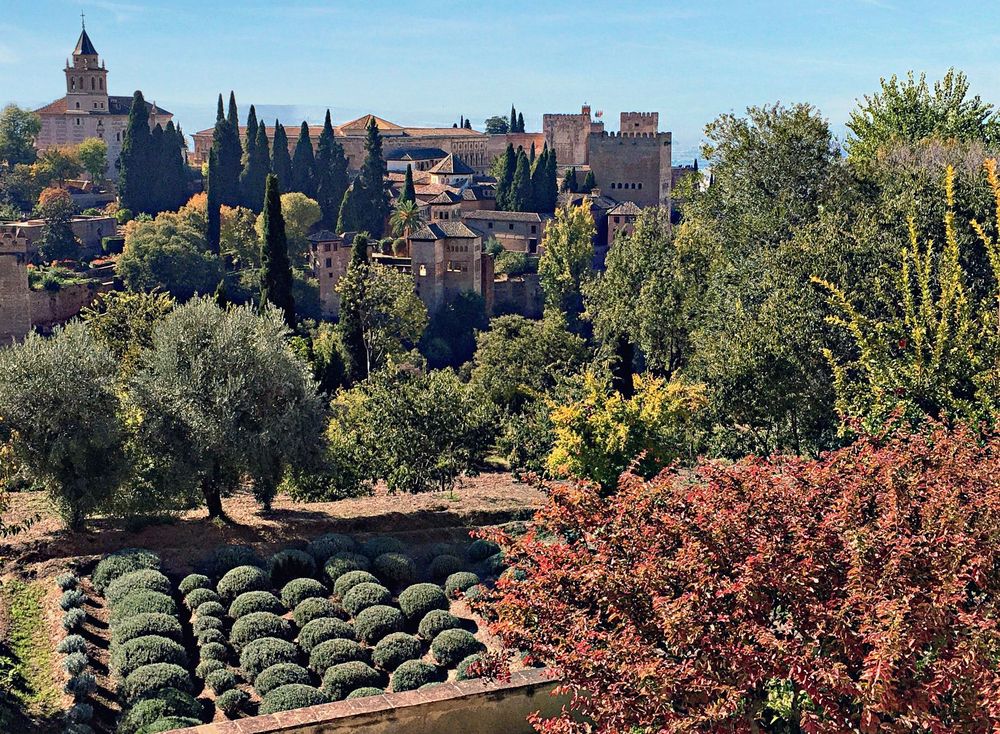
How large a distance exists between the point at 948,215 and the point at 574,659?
1716 centimetres

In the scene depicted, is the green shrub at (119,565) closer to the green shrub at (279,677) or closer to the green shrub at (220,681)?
the green shrub at (220,681)

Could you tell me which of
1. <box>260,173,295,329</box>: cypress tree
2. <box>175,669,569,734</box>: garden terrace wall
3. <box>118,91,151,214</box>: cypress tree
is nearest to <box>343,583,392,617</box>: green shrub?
<box>175,669,569,734</box>: garden terrace wall

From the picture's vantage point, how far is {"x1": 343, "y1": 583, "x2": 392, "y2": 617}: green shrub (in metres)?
19.8

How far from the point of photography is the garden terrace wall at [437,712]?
12836mm

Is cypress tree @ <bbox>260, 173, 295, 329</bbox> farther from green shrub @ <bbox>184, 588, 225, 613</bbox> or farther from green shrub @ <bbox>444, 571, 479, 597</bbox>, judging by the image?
green shrub @ <bbox>184, 588, 225, 613</bbox>

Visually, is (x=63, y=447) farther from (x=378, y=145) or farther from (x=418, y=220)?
(x=378, y=145)

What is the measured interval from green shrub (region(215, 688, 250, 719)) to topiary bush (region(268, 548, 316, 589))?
14.6ft

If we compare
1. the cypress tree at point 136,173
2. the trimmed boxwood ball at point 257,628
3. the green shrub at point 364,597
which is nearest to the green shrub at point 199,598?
the trimmed boxwood ball at point 257,628

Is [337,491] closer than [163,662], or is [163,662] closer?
[163,662]

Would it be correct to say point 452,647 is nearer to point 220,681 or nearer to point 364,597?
point 364,597

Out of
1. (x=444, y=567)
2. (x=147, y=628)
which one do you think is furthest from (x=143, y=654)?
(x=444, y=567)

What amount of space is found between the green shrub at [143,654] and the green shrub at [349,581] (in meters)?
3.44

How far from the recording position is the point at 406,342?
217 feet

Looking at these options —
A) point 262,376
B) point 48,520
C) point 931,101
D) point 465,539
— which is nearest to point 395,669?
point 465,539
